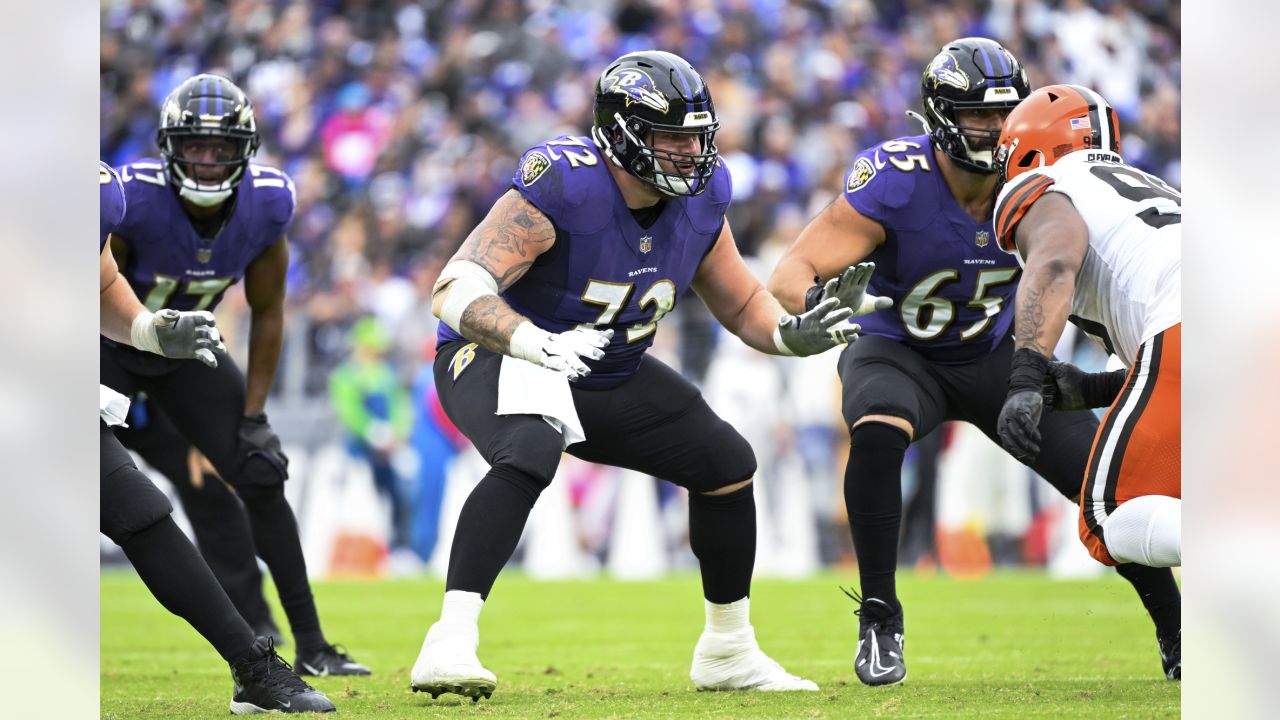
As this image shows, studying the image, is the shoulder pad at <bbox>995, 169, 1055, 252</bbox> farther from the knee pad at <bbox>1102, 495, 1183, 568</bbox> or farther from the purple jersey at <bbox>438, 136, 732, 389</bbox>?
the purple jersey at <bbox>438, 136, 732, 389</bbox>

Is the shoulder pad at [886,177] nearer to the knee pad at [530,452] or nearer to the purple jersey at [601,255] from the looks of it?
the purple jersey at [601,255]

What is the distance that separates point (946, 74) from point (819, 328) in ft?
3.88

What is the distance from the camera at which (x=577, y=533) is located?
1164 cm

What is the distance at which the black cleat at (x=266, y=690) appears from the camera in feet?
Answer: 13.2

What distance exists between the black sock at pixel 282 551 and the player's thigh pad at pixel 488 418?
46.1 inches

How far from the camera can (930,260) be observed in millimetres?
5086

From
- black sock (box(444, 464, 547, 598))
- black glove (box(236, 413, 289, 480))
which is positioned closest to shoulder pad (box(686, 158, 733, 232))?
black sock (box(444, 464, 547, 598))

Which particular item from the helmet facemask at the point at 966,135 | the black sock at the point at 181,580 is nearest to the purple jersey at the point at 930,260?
the helmet facemask at the point at 966,135

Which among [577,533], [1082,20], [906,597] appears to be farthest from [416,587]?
[1082,20]

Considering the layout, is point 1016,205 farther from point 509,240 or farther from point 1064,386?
point 509,240

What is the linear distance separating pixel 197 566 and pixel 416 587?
642 centimetres

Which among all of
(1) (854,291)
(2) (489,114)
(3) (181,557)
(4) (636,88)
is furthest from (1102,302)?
(2) (489,114)

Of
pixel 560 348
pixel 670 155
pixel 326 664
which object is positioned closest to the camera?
pixel 560 348
